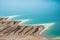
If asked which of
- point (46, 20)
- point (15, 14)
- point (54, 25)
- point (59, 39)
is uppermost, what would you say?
point (15, 14)

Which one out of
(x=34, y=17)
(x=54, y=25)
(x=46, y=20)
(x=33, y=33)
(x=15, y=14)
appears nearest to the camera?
(x=33, y=33)

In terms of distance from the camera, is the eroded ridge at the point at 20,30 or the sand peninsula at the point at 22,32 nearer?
the sand peninsula at the point at 22,32

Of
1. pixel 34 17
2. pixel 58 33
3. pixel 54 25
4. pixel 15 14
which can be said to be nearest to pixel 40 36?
pixel 58 33

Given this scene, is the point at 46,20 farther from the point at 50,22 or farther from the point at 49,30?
the point at 49,30

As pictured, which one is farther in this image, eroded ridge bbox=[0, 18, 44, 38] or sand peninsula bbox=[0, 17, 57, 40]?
eroded ridge bbox=[0, 18, 44, 38]

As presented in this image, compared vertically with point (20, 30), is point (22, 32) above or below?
below

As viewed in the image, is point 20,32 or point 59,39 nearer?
point 59,39

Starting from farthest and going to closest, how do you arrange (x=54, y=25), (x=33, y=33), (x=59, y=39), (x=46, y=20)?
(x=46, y=20)
(x=54, y=25)
(x=33, y=33)
(x=59, y=39)

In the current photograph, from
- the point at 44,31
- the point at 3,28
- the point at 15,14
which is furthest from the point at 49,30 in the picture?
the point at 15,14

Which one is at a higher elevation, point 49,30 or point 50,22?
point 50,22

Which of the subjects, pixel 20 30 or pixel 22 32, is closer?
pixel 22 32
